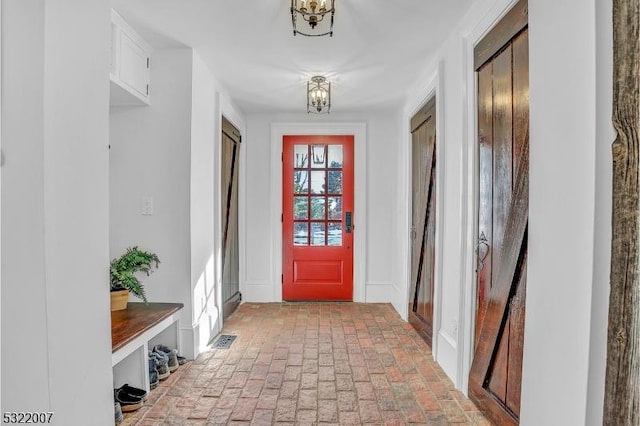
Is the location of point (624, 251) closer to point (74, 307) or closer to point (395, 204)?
point (74, 307)

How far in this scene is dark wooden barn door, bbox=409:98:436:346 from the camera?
10.8 feet

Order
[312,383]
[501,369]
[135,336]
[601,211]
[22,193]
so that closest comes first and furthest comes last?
Answer: [22,193] → [601,211] → [501,369] → [135,336] → [312,383]

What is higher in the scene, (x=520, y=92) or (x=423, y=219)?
(x=520, y=92)

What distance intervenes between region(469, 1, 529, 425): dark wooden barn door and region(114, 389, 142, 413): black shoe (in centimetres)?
189

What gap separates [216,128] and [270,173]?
1.35m

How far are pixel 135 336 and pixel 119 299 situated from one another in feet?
1.61

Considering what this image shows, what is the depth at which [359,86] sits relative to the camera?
373cm

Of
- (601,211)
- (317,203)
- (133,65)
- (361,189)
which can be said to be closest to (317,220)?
(317,203)

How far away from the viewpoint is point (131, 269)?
2.62 m

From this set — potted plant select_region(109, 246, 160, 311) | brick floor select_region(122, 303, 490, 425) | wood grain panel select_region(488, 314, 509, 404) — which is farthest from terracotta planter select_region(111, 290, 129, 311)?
wood grain panel select_region(488, 314, 509, 404)

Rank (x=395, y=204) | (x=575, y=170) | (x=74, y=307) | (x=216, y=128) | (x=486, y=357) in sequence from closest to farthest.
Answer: (x=74, y=307), (x=575, y=170), (x=486, y=357), (x=216, y=128), (x=395, y=204)

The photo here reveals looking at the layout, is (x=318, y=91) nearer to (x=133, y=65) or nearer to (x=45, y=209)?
(x=133, y=65)

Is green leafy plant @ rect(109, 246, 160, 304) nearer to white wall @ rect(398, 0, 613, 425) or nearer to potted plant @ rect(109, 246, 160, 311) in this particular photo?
potted plant @ rect(109, 246, 160, 311)

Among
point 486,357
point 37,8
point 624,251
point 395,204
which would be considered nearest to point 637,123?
point 624,251
